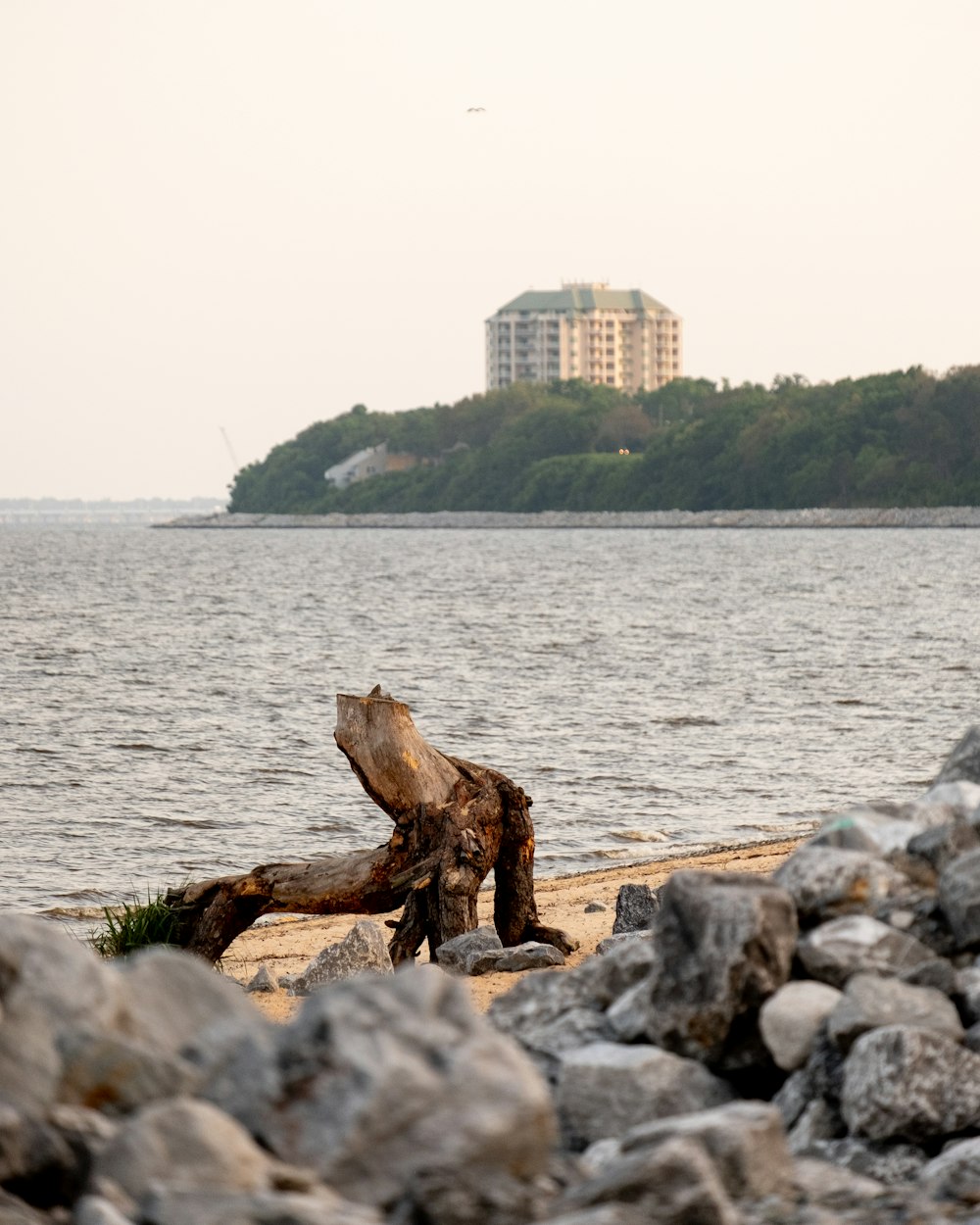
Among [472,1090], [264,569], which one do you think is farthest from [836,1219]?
[264,569]

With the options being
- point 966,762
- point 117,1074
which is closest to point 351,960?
point 966,762

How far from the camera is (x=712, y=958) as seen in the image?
12.8 ft

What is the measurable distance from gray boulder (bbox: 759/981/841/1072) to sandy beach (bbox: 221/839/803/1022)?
12.0 ft

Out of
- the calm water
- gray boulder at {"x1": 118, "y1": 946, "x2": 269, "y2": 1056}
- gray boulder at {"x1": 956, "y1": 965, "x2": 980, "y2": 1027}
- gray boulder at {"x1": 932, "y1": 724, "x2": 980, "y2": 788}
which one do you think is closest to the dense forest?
the calm water

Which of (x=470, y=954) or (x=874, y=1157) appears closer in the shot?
(x=874, y=1157)

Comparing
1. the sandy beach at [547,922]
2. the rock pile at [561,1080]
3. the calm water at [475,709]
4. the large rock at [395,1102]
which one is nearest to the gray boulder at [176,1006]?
the rock pile at [561,1080]

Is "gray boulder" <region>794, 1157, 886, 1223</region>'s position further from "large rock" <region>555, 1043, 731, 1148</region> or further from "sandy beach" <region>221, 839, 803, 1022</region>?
"sandy beach" <region>221, 839, 803, 1022</region>

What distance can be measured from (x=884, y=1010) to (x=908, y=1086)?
0.18 m

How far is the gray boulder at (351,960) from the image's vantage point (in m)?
8.90

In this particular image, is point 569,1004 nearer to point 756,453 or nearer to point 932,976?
point 932,976

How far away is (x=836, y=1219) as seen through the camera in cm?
319

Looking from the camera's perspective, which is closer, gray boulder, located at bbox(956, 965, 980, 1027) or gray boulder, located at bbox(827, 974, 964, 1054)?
gray boulder, located at bbox(827, 974, 964, 1054)

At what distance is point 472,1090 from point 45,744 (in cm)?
2384

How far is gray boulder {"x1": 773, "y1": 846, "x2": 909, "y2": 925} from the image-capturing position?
14.4 ft
